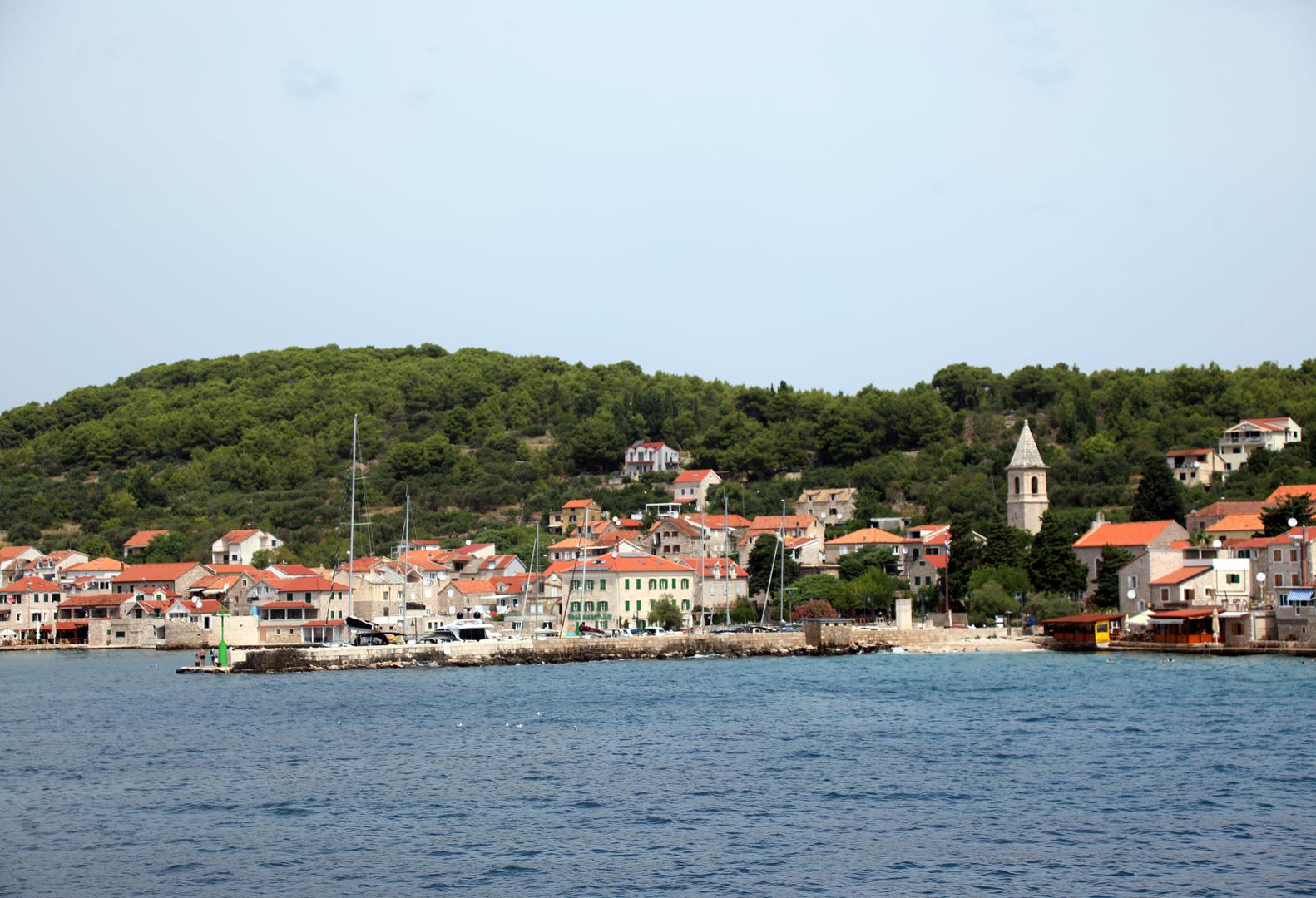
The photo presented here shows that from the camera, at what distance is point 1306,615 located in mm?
56094

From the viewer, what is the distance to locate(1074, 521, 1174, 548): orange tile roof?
69.9m

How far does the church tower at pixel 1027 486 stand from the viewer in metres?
83.9

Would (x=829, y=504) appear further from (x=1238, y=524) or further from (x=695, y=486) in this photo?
(x=1238, y=524)

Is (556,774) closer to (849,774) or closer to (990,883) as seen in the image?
(849,774)

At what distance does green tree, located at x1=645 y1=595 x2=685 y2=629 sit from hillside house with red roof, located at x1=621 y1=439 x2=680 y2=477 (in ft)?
138

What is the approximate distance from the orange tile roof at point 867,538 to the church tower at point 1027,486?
23.5 ft

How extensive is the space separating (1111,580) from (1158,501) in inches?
459

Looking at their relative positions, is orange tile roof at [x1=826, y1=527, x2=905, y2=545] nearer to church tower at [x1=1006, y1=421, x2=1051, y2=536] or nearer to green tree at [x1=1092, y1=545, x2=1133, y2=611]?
church tower at [x1=1006, y1=421, x2=1051, y2=536]

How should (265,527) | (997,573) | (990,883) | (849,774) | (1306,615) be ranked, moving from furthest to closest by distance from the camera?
(265,527)
(997,573)
(1306,615)
(849,774)
(990,883)

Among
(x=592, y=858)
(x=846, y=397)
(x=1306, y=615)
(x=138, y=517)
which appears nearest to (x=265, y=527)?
(x=138, y=517)

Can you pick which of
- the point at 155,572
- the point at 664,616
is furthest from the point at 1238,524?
the point at 155,572

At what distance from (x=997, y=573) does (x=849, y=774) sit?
43604 mm

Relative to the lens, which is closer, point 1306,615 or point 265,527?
point 1306,615

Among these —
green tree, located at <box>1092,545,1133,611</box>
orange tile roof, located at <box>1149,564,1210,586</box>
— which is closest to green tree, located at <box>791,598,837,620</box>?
green tree, located at <box>1092,545,1133,611</box>
